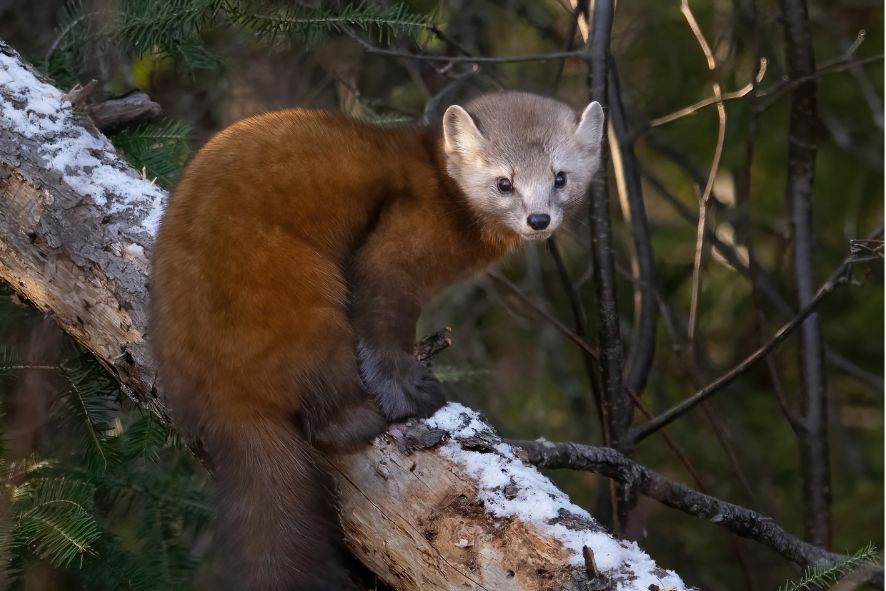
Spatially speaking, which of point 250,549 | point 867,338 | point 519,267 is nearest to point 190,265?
point 250,549

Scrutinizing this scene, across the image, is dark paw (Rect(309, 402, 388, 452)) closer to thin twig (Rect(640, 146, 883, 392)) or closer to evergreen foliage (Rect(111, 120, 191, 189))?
evergreen foliage (Rect(111, 120, 191, 189))

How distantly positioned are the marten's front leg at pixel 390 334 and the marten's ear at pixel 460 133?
566mm

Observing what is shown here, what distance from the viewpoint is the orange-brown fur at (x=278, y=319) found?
2.89 meters

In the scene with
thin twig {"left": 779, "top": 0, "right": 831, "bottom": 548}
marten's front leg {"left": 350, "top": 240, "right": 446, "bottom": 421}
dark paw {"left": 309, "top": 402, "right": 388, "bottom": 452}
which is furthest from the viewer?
thin twig {"left": 779, "top": 0, "right": 831, "bottom": 548}

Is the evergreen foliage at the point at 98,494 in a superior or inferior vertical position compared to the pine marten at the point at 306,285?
inferior

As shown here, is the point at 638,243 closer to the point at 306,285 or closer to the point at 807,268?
the point at 807,268

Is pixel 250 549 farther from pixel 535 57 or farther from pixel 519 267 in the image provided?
pixel 519 267

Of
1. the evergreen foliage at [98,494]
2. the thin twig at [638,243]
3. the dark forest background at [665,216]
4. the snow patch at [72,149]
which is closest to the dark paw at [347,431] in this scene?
the evergreen foliage at [98,494]

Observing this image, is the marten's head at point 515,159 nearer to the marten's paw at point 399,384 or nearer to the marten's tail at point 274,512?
the marten's paw at point 399,384

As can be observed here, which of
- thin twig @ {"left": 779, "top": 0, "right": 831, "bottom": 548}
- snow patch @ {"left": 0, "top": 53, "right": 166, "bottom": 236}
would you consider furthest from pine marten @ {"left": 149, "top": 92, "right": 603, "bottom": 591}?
thin twig @ {"left": 779, "top": 0, "right": 831, "bottom": 548}

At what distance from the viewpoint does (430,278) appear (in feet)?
12.1

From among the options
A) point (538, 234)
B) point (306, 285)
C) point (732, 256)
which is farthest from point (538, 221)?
point (732, 256)

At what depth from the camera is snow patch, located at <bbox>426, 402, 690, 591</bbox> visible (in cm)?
250

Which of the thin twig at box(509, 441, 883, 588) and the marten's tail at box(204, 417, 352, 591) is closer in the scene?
the marten's tail at box(204, 417, 352, 591)
